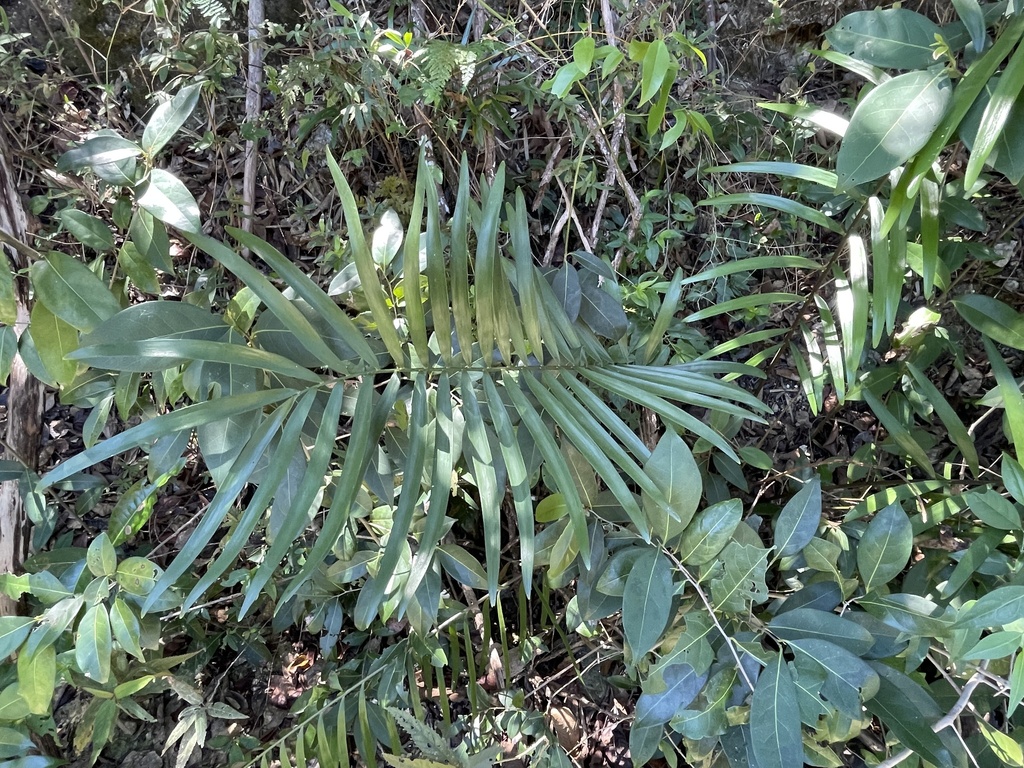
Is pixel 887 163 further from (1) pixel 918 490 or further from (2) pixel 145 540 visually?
(2) pixel 145 540

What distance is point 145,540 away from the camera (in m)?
1.55

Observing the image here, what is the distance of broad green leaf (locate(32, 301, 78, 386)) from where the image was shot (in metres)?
0.75

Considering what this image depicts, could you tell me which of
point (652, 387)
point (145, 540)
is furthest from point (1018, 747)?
point (145, 540)

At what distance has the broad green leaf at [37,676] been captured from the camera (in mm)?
833

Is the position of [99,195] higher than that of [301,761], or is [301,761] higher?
[99,195]

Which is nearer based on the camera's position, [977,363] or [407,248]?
[407,248]

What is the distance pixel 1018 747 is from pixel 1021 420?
441mm

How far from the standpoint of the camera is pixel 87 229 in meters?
0.85

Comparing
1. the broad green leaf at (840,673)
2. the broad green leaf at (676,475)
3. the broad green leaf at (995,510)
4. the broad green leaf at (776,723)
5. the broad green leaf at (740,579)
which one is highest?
the broad green leaf at (676,475)

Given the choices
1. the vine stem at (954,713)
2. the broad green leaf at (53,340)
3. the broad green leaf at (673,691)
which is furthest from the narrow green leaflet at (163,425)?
the vine stem at (954,713)

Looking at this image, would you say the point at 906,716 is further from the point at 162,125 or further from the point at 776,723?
the point at 162,125

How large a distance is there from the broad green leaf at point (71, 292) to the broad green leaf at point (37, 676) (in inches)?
19.0

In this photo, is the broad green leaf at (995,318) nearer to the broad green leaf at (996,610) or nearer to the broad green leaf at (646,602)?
the broad green leaf at (996,610)

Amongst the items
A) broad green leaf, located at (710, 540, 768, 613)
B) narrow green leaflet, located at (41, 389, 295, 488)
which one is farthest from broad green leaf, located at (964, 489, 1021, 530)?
narrow green leaflet, located at (41, 389, 295, 488)
